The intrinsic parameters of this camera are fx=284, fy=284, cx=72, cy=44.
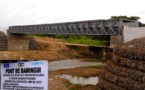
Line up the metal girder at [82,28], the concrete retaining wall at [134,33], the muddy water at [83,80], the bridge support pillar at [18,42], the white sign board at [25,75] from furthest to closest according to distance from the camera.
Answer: the bridge support pillar at [18,42], the metal girder at [82,28], the muddy water at [83,80], the concrete retaining wall at [134,33], the white sign board at [25,75]

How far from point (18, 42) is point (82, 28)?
905 inches

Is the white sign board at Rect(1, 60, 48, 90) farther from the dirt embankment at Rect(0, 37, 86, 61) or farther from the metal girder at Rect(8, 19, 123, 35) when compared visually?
the dirt embankment at Rect(0, 37, 86, 61)

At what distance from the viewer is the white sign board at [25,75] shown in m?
6.63

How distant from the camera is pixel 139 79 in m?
13.7

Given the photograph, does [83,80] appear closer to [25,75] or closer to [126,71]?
[126,71]

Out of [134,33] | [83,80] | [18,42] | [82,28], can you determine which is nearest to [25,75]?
[134,33]

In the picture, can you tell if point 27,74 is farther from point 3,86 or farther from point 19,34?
point 19,34

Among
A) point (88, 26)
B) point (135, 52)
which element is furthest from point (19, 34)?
point (135, 52)

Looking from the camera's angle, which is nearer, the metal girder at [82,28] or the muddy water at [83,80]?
the muddy water at [83,80]

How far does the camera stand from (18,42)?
5669cm

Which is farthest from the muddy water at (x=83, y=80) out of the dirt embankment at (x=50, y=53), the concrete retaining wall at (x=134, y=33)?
the dirt embankment at (x=50, y=53)

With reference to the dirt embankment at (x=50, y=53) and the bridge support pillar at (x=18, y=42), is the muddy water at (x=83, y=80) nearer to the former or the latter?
the dirt embankment at (x=50, y=53)

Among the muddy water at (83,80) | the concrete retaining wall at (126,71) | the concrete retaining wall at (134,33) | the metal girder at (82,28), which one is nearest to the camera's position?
the concrete retaining wall at (126,71)

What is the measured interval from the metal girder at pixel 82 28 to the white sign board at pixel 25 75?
23467 millimetres
